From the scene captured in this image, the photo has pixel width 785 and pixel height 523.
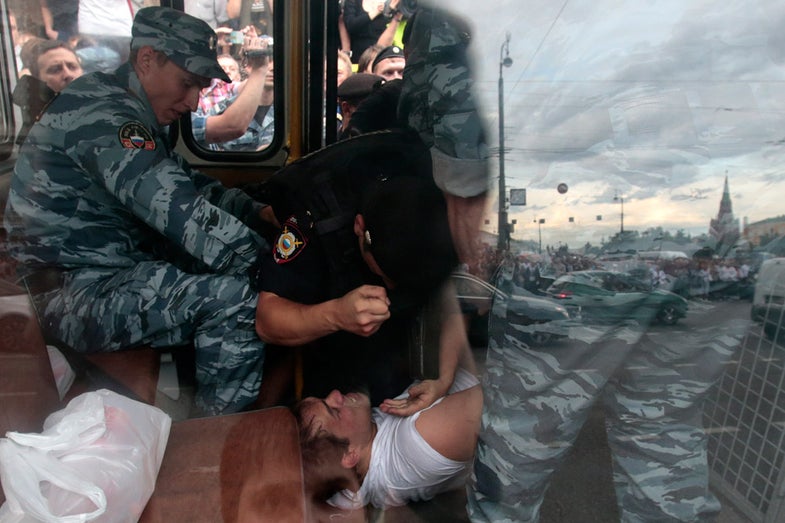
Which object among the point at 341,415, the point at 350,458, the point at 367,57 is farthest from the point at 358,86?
the point at 350,458

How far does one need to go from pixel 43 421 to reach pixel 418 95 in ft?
3.56

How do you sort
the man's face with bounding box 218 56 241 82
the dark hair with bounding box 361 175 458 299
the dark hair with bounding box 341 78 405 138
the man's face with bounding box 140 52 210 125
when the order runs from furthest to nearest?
the man's face with bounding box 218 56 241 82 < the man's face with bounding box 140 52 210 125 < the dark hair with bounding box 341 78 405 138 < the dark hair with bounding box 361 175 458 299

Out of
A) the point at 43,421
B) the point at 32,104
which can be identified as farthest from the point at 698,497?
the point at 32,104

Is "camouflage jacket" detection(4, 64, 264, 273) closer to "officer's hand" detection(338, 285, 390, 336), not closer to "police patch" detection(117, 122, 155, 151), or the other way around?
"police patch" detection(117, 122, 155, 151)

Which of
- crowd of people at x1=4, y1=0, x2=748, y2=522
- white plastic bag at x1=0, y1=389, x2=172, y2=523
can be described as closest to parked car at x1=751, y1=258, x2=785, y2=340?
crowd of people at x1=4, y1=0, x2=748, y2=522

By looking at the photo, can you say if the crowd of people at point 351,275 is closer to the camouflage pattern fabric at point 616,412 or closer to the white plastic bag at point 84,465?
the camouflage pattern fabric at point 616,412

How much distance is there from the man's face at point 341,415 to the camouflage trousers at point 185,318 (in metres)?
0.26

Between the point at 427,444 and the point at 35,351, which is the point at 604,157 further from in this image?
the point at 35,351

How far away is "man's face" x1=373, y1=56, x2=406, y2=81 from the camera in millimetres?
1561

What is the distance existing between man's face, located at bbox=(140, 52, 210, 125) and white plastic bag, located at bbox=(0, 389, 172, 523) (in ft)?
3.30

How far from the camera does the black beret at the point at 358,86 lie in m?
1.74

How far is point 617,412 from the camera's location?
131 cm

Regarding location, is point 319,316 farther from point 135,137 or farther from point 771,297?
point 771,297

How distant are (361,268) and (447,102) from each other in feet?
1.45
